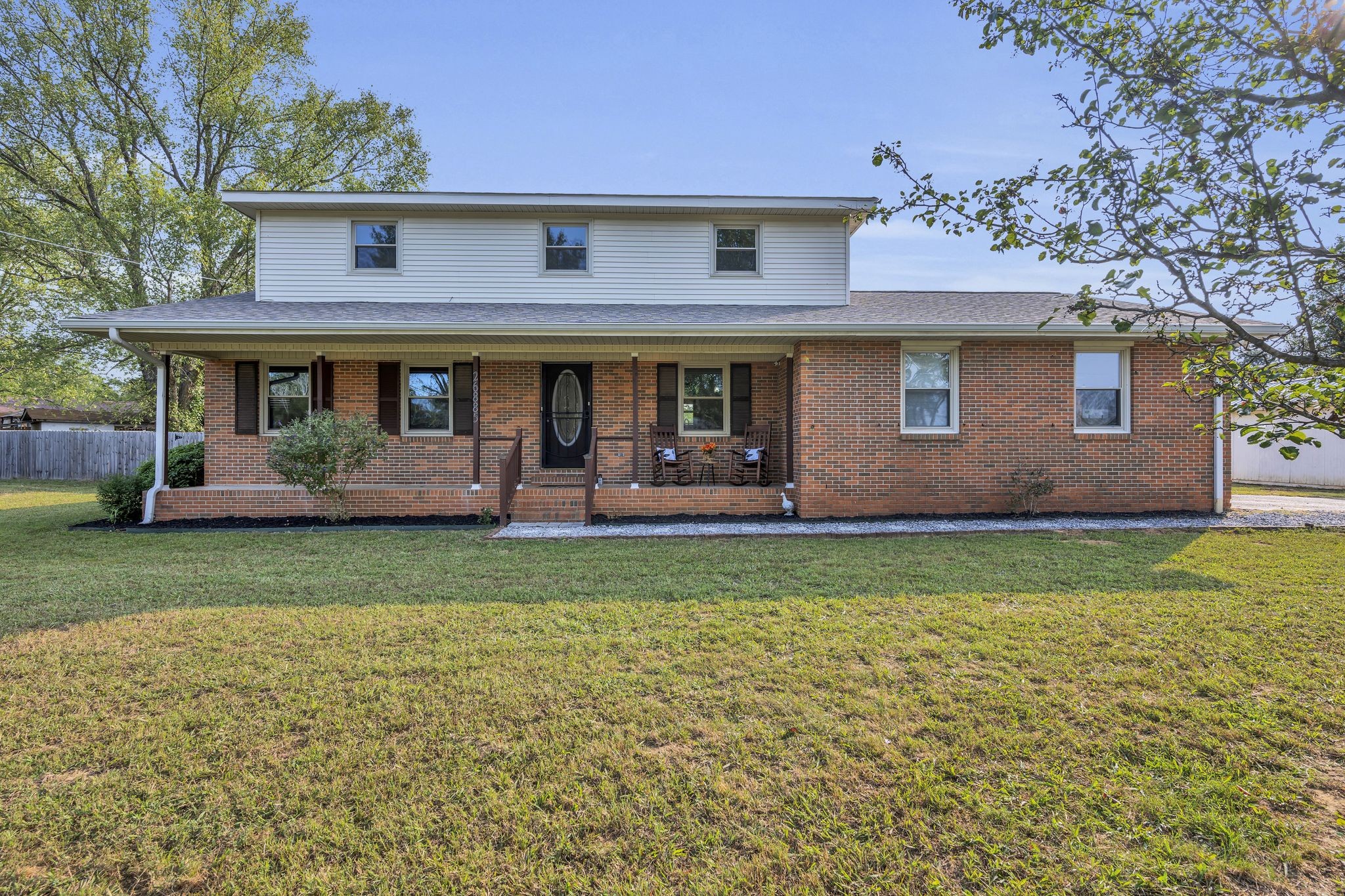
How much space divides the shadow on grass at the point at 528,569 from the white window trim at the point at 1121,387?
2309 mm

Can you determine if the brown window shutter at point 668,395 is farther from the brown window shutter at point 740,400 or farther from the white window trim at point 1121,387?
the white window trim at point 1121,387

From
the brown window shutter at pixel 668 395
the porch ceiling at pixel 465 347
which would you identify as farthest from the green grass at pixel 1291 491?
the brown window shutter at pixel 668 395

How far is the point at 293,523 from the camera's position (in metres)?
9.41

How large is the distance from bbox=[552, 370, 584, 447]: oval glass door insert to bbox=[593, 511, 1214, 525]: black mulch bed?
2103mm

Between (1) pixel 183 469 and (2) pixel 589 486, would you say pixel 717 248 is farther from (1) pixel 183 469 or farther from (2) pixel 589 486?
(1) pixel 183 469

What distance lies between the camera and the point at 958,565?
243 inches

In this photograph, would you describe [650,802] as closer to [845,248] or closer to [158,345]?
[845,248]

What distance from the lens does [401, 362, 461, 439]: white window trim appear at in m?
10.7

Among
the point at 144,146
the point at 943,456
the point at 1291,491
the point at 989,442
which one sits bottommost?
the point at 1291,491

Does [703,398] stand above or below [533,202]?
below

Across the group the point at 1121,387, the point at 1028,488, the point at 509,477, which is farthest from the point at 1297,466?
the point at 509,477

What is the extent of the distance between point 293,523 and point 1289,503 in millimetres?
16935

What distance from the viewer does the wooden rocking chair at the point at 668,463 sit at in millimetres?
10477

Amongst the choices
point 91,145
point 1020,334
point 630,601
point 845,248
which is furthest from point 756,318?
point 91,145
